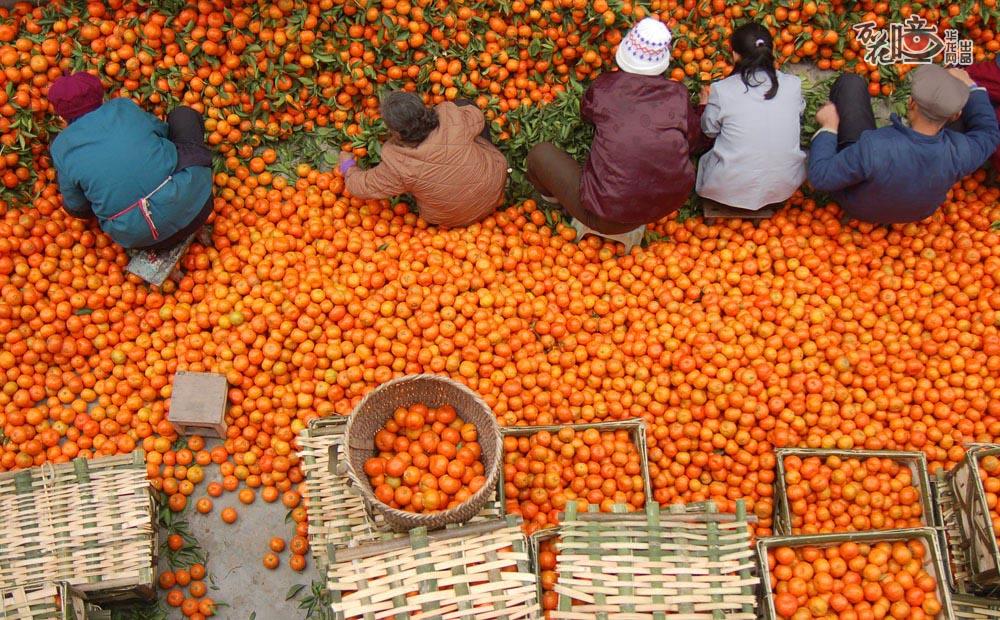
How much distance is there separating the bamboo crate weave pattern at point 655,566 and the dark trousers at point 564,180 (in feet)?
6.88

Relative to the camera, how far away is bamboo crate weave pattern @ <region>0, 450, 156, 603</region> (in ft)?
12.5

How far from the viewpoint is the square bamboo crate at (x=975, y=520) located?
12.1ft

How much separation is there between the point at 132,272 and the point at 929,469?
529 cm

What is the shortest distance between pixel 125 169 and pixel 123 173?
3cm

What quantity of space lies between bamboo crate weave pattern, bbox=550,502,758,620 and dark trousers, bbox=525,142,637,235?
2.10 meters

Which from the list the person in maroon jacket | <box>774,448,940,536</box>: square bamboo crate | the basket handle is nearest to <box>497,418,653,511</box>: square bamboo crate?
<box>774,448,940,536</box>: square bamboo crate

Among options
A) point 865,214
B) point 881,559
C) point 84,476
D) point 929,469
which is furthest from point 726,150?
point 84,476

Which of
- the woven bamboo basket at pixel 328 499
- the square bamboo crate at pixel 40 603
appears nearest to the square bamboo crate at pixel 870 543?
the woven bamboo basket at pixel 328 499

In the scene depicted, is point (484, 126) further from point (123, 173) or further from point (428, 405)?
point (123, 173)

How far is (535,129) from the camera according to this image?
526 cm

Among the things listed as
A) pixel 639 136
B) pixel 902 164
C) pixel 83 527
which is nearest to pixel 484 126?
pixel 639 136

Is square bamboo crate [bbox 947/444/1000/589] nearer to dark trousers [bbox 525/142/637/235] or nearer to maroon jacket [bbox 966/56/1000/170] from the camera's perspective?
dark trousers [bbox 525/142/637/235]

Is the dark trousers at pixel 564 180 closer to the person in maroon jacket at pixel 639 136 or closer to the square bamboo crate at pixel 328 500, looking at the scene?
the person in maroon jacket at pixel 639 136

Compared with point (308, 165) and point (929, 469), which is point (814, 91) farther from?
point (308, 165)
